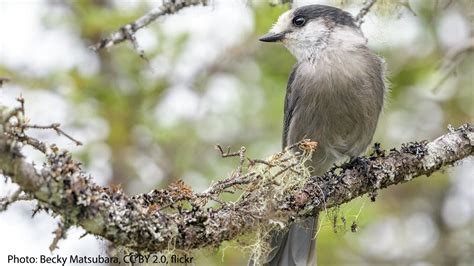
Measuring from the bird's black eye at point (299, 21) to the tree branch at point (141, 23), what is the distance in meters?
1.16

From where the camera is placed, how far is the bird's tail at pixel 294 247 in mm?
4660

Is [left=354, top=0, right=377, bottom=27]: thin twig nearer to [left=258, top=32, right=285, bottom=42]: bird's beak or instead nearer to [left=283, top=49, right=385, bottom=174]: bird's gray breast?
[left=283, top=49, right=385, bottom=174]: bird's gray breast

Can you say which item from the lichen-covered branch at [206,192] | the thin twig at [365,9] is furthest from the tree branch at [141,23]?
the lichen-covered branch at [206,192]

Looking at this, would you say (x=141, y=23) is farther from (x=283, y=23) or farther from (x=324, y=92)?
(x=283, y=23)

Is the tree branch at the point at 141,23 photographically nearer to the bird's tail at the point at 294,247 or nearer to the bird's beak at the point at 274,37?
the bird's beak at the point at 274,37

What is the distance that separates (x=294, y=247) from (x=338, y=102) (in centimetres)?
98

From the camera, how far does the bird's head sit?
485 cm

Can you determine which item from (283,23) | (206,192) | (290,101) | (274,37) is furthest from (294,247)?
(206,192)

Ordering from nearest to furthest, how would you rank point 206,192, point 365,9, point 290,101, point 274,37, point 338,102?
point 206,192
point 365,9
point 338,102
point 290,101
point 274,37

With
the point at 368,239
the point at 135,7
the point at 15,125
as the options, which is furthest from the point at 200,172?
the point at 15,125

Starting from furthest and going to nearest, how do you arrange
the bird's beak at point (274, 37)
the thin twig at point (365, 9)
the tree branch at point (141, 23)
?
the bird's beak at point (274, 37) < the thin twig at point (365, 9) < the tree branch at point (141, 23)

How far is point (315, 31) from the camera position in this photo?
194 inches

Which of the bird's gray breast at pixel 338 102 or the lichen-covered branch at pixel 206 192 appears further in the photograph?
the bird's gray breast at pixel 338 102

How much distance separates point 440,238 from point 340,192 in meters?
3.32
